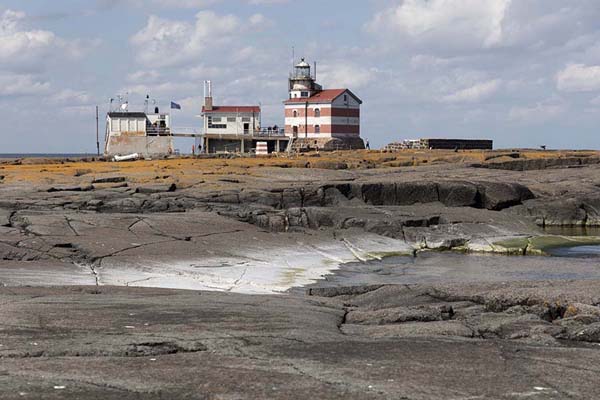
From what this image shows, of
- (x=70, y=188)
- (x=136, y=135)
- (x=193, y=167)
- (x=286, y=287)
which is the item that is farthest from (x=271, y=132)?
(x=286, y=287)

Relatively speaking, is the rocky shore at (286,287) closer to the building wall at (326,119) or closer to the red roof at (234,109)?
the building wall at (326,119)

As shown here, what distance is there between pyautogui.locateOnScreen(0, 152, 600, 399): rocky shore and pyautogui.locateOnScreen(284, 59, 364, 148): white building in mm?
38371

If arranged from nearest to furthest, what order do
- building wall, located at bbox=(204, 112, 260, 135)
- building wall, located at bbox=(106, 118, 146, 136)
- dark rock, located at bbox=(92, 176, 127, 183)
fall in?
dark rock, located at bbox=(92, 176, 127, 183), building wall, located at bbox=(106, 118, 146, 136), building wall, located at bbox=(204, 112, 260, 135)

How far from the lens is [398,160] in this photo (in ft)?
229

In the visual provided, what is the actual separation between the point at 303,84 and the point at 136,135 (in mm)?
19501

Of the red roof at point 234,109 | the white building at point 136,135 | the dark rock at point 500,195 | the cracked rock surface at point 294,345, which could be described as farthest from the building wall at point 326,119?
the cracked rock surface at point 294,345

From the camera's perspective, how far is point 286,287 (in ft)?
89.9

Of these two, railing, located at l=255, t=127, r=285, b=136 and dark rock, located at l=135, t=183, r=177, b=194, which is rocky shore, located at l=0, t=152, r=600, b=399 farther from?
railing, located at l=255, t=127, r=285, b=136

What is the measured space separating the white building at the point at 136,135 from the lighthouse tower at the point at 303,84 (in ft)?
48.3

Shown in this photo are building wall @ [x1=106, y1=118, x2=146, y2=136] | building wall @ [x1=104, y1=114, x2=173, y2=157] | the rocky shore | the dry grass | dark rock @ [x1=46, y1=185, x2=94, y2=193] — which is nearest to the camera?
the rocky shore

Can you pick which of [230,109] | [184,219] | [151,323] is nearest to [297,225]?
[184,219]

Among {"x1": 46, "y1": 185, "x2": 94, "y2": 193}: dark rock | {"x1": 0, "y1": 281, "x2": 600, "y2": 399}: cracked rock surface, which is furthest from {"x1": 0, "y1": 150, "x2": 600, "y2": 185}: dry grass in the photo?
{"x1": 0, "y1": 281, "x2": 600, "y2": 399}: cracked rock surface

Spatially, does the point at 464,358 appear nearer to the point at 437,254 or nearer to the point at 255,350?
the point at 255,350

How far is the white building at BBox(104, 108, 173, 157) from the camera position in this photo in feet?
320
